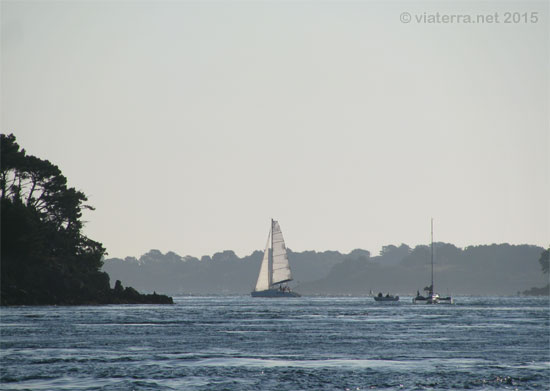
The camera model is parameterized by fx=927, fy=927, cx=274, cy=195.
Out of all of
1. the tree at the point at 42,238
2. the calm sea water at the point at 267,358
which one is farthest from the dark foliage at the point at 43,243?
the calm sea water at the point at 267,358

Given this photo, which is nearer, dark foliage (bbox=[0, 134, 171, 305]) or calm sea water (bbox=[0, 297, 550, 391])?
calm sea water (bbox=[0, 297, 550, 391])

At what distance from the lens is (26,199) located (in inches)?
5276

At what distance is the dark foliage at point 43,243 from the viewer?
122m

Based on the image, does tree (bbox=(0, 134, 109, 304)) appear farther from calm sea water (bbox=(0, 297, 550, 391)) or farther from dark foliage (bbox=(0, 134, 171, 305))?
calm sea water (bbox=(0, 297, 550, 391))

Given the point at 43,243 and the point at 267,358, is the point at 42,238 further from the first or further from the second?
the point at 267,358

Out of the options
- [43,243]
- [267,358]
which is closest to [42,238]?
[43,243]

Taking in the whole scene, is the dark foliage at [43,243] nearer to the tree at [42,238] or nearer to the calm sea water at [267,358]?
the tree at [42,238]

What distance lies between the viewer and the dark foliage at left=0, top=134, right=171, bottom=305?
121500 millimetres

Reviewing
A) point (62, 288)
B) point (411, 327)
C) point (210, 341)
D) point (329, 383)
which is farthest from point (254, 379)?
point (62, 288)

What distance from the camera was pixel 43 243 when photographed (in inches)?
5167

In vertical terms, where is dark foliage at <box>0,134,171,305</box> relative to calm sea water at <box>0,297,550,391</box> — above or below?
above

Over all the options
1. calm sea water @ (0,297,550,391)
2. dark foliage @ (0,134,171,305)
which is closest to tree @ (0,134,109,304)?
dark foliage @ (0,134,171,305)

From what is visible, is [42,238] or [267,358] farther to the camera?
[42,238]

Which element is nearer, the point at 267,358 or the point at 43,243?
the point at 267,358
